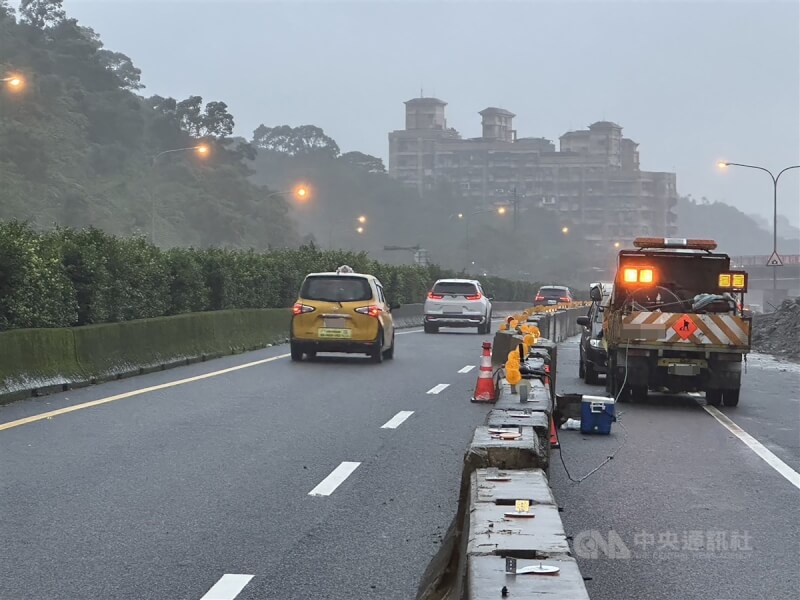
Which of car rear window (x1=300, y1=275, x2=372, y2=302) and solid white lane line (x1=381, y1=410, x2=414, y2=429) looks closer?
solid white lane line (x1=381, y1=410, x2=414, y2=429)

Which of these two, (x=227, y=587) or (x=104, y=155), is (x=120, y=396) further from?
(x=104, y=155)

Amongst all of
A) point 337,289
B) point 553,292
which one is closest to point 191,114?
point 553,292

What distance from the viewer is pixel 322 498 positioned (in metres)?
9.16

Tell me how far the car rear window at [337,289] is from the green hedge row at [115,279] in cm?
314

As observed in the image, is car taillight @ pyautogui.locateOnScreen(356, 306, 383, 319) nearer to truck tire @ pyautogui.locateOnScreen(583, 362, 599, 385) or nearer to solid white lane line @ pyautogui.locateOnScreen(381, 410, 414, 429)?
truck tire @ pyautogui.locateOnScreen(583, 362, 599, 385)

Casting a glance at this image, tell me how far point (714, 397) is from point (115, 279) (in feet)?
35.6

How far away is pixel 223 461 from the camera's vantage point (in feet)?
35.6

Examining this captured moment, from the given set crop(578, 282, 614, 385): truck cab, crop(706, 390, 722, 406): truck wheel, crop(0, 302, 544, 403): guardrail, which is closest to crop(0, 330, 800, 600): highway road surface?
crop(0, 302, 544, 403): guardrail

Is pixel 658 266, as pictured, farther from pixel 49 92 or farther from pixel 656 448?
pixel 49 92

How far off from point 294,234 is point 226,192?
8966 mm

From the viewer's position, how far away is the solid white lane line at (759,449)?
1090cm

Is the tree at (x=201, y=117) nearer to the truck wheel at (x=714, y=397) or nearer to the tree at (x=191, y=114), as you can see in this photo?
the tree at (x=191, y=114)

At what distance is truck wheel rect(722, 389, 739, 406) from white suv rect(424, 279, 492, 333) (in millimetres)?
23363

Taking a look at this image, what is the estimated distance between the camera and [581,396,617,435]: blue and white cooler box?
1360 cm
